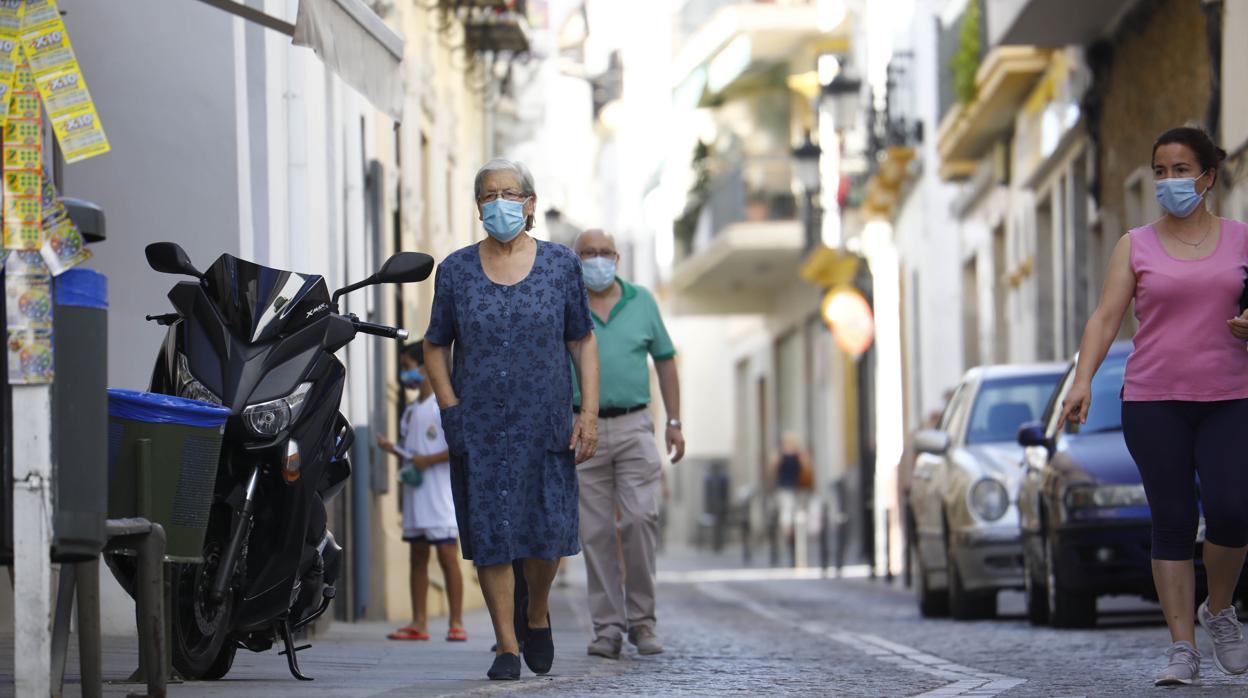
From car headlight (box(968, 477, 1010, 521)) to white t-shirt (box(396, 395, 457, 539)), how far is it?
3.52 meters

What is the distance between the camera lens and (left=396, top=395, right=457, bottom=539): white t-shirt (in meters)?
13.5

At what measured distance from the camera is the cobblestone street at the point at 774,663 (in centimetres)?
848

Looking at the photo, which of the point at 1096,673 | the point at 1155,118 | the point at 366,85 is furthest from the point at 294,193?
the point at 1155,118

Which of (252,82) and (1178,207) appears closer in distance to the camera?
(1178,207)

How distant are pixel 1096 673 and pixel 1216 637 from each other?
0.92 metres

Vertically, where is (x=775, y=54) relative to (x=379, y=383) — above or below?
above

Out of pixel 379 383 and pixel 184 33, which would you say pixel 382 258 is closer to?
pixel 379 383

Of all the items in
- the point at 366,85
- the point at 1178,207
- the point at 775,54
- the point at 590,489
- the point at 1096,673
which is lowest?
the point at 1096,673

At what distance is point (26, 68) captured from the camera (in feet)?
21.8

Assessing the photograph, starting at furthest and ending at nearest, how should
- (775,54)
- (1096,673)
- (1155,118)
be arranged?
(775,54) < (1155,118) < (1096,673)

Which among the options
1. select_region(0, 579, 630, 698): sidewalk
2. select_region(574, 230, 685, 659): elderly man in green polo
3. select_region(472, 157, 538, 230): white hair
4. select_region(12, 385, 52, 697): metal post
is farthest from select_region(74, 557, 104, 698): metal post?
select_region(574, 230, 685, 659): elderly man in green polo

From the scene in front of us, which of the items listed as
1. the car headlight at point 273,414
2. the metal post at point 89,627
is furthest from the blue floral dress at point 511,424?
the metal post at point 89,627

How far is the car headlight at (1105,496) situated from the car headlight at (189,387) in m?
5.99

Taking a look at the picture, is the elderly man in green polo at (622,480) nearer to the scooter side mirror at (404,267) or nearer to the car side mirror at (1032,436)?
the scooter side mirror at (404,267)
